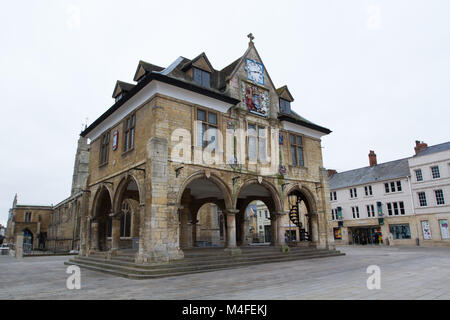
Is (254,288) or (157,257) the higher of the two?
(157,257)

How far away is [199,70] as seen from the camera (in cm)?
1545

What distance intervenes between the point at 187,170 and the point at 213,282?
5564 mm

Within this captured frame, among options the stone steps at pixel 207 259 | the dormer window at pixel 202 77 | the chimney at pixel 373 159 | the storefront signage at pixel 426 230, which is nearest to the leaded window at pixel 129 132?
the dormer window at pixel 202 77

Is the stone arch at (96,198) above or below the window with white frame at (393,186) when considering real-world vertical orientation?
below

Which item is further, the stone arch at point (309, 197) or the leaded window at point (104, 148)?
the stone arch at point (309, 197)

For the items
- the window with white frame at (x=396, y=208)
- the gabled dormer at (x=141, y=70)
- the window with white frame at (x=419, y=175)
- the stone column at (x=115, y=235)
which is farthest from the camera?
the window with white frame at (x=396, y=208)

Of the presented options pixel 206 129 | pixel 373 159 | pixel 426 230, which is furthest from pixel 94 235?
pixel 373 159

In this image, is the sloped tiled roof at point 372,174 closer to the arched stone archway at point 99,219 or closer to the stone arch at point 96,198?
the arched stone archway at point 99,219

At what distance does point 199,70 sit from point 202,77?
384mm

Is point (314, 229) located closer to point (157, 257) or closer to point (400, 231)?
point (157, 257)

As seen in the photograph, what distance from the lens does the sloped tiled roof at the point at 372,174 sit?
33562 mm

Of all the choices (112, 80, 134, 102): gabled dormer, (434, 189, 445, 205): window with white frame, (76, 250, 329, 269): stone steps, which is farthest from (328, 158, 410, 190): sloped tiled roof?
(112, 80, 134, 102): gabled dormer
